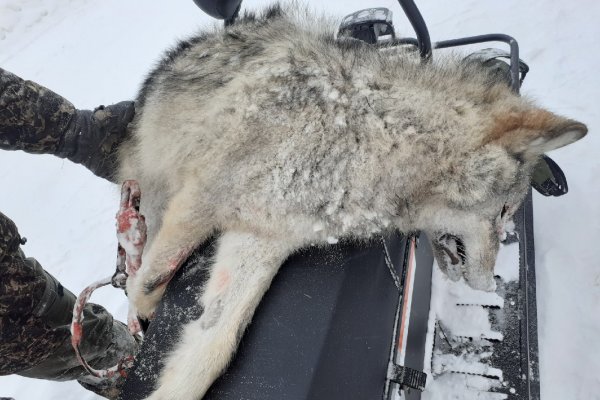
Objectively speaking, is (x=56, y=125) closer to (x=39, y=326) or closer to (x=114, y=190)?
(x=39, y=326)

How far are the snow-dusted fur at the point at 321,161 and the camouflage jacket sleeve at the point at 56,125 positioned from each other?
0.74 metres

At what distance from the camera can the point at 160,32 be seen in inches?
256

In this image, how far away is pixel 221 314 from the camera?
1.72 meters

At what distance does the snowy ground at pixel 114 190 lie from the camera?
2.66 meters

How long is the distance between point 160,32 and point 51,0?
3.48m

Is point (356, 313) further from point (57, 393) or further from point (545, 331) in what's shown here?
point (57, 393)

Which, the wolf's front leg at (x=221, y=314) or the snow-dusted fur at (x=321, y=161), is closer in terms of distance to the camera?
the wolf's front leg at (x=221, y=314)

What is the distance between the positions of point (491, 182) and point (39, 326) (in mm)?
2264

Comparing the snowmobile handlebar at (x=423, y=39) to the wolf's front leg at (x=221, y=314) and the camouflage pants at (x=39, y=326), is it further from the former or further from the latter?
the camouflage pants at (x=39, y=326)

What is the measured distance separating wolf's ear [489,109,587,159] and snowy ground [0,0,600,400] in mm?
1303

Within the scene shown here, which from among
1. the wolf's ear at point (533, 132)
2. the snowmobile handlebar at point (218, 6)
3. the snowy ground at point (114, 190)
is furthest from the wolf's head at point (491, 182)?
the snowmobile handlebar at point (218, 6)

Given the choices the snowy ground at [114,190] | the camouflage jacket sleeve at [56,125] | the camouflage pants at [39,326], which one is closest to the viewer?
the camouflage pants at [39,326]

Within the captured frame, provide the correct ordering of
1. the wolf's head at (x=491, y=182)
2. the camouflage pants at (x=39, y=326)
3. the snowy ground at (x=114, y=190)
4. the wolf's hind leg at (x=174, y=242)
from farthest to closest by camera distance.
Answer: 1. the snowy ground at (x=114, y=190)
2. the camouflage pants at (x=39, y=326)
3. the wolf's hind leg at (x=174, y=242)
4. the wolf's head at (x=491, y=182)

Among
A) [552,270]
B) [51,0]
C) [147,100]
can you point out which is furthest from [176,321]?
[51,0]
